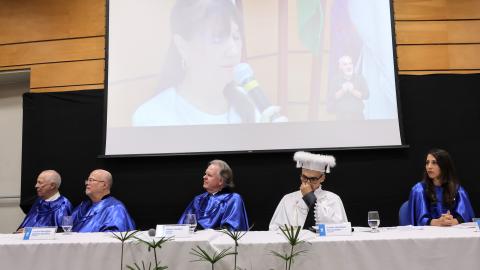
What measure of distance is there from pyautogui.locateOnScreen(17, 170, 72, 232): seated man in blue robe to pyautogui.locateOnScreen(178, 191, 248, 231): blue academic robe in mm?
1337

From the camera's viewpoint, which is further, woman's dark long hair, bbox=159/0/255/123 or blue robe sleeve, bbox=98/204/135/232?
woman's dark long hair, bbox=159/0/255/123

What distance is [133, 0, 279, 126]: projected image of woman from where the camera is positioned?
4.94m

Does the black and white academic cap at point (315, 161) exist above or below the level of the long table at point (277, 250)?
above

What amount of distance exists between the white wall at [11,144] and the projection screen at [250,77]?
1628 mm

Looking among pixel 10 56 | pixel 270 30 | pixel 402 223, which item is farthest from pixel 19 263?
pixel 10 56

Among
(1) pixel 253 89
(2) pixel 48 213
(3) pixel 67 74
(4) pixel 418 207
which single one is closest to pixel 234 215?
(1) pixel 253 89

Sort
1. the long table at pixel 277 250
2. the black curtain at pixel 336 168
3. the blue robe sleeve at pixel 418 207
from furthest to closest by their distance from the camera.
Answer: the black curtain at pixel 336 168 < the blue robe sleeve at pixel 418 207 < the long table at pixel 277 250

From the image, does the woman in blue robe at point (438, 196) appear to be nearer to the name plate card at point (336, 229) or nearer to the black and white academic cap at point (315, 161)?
the black and white academic cap at point (315, 161)

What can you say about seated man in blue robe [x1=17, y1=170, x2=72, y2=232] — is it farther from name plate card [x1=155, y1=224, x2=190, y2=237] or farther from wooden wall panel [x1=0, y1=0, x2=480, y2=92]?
name plate card [x1=155, y1=224, x2=190, y2=237]

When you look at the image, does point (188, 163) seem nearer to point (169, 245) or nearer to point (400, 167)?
point (400, 167)

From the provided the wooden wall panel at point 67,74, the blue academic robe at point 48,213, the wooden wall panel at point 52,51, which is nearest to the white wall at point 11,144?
the wooden wall panel at point 52,51

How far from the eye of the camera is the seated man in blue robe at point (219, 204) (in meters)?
4.14

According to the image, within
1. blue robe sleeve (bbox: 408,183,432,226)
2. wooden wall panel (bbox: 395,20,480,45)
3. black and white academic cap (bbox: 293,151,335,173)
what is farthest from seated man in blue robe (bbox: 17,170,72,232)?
wooden wall panel (bbox: 395,20,480,45)

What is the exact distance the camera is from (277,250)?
231 cm
